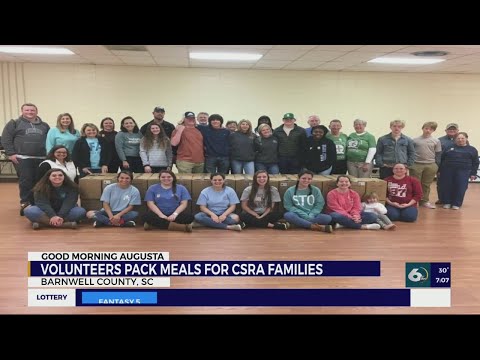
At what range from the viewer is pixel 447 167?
5922mm

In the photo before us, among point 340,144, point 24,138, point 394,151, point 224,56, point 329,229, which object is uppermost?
point 224,56

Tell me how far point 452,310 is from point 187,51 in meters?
5.48

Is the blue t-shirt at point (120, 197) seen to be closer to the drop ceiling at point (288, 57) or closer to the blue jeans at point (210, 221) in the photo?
the blue jeans at point (210, 221)

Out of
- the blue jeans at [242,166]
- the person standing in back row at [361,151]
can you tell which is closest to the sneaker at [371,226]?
the person standing in back row at [361,151]

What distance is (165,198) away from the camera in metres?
4.39

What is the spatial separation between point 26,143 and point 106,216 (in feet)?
5.09

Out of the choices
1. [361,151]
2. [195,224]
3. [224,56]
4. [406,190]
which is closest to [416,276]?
[406,190]

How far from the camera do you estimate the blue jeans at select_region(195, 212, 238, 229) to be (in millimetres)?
4387

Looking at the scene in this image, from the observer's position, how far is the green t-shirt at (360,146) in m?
5.42

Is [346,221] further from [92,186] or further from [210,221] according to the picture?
[92,186]

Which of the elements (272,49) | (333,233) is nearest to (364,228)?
(333,233)

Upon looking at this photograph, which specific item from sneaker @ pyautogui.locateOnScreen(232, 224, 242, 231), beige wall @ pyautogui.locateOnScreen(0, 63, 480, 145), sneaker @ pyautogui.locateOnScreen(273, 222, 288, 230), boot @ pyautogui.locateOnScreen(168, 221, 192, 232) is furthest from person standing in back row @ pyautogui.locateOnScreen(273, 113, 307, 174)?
beige wall @ pyautogui.locateOnScreen(0, 63, 480, 145)

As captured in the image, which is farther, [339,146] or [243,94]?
[243,94]

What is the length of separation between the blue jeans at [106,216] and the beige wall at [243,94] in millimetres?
4253
